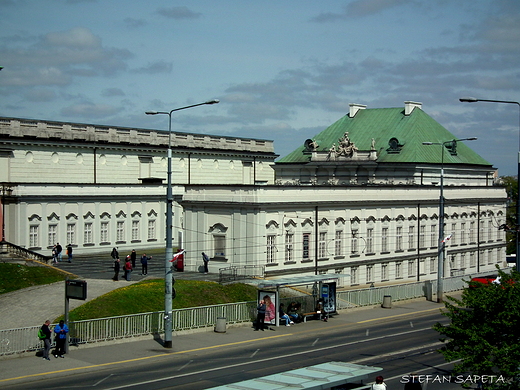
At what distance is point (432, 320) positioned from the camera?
4506 centimetres

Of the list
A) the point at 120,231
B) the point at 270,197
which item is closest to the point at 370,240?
the point at 270,197

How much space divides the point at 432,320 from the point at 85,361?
73.2ft

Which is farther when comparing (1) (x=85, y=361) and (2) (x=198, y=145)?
(2) (x=198, y=145)

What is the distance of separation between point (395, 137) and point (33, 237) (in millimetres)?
41875

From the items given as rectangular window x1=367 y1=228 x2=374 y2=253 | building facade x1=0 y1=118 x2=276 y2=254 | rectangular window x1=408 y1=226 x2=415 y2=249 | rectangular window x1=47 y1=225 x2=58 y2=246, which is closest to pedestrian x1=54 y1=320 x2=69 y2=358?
building facade x1=0 y1=118 x2=276 y2=254

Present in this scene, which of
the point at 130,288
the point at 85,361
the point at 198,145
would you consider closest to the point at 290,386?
the point at 85,361

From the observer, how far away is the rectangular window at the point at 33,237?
61625 millimetres

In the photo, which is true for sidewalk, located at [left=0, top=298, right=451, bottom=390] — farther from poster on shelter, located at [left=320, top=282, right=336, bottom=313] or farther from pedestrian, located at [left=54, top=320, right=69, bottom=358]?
poster on shelter, located at [left=320, top=282, right=336, bottom=313]

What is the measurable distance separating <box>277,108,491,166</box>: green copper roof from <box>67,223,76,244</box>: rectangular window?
32714 millimetres

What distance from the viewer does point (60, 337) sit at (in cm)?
3058

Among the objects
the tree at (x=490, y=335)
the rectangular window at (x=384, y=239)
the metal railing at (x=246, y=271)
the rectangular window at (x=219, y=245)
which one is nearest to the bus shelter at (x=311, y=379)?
the tree at (x=490, y=335)

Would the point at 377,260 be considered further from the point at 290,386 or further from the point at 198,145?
the point at 290,386

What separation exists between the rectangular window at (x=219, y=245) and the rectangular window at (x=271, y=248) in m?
3.09

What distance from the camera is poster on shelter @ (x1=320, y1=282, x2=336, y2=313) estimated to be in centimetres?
4384
